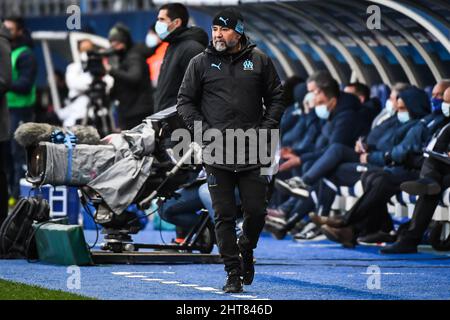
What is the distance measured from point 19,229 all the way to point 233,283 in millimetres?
3464

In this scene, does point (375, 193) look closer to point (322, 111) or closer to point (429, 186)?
point (429, 186)

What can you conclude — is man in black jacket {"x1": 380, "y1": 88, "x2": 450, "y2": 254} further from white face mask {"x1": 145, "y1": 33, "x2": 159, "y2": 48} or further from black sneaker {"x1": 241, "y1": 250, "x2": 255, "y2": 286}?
white face mask {"x1": 145, "y1": 33, "x2": 159, "y2": 48}

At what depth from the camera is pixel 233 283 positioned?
10812 millimetres

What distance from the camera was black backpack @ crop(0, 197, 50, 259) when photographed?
13.7 m

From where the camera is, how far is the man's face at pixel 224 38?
11.0m

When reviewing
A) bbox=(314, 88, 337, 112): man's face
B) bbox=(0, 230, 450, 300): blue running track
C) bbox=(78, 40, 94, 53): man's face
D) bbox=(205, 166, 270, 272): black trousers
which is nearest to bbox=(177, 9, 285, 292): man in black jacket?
bbox=(205, 166, 270, 272): black trousers

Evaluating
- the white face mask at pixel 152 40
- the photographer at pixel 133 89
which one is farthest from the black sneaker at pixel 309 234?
the white face mask at pixel 152 40

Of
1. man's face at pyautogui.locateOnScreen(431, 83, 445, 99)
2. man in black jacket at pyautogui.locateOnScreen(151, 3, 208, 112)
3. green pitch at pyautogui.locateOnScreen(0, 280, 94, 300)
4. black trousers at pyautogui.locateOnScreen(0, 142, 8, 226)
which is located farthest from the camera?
man's face at pyautogui.locateOnScreen(431, 83, 445, 99)

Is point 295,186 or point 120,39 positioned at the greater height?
point 120,39

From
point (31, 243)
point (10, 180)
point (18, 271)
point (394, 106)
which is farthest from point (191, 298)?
point (10, 180)

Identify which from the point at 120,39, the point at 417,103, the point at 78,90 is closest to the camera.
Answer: the point at 417,103

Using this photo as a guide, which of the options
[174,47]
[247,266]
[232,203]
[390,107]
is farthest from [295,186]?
[232,203]

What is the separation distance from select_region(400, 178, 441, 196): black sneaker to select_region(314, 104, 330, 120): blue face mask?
2786mm

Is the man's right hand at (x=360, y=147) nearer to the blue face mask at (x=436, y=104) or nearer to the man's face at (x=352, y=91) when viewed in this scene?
the man's face at (x=352, y=91)
